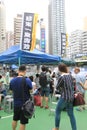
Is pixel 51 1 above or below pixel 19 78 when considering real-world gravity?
above

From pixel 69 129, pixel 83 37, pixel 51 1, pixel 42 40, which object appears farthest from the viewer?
pixel 83 37

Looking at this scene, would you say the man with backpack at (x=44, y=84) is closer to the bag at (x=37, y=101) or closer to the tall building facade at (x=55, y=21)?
the bag at (x=37, y=101)

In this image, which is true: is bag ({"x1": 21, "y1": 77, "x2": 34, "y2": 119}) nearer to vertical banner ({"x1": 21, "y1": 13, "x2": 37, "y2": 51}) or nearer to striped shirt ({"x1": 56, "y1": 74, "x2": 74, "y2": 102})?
striped shirt ({"x1": 56, "y1": 74, "x2": 74, "y2": 102})

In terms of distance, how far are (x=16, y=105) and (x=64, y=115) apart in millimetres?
3366

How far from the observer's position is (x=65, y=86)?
541 centimetres

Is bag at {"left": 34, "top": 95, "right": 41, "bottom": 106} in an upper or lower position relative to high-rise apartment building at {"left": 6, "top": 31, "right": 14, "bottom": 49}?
lower

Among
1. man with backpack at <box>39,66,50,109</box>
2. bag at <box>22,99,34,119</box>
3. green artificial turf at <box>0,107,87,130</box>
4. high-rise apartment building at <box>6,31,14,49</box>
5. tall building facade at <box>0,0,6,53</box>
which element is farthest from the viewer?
tall building facade at <box>0,0,6,53</box>

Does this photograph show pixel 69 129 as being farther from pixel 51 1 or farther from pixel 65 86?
pixel 51 1

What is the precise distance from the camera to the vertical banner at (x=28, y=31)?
11.2 m

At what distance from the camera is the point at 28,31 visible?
38.4 feet

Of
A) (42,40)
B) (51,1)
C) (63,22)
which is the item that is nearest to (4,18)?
(51,1)

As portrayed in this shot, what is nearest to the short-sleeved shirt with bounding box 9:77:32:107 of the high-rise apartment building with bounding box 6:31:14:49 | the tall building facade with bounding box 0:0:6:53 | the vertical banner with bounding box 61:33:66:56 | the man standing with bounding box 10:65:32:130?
the man standing with bounding box 10:65:32:130

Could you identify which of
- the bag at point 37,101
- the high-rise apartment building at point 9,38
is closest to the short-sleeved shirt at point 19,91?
the bag at point 37,101

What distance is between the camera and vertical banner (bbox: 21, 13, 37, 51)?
36.9ft
